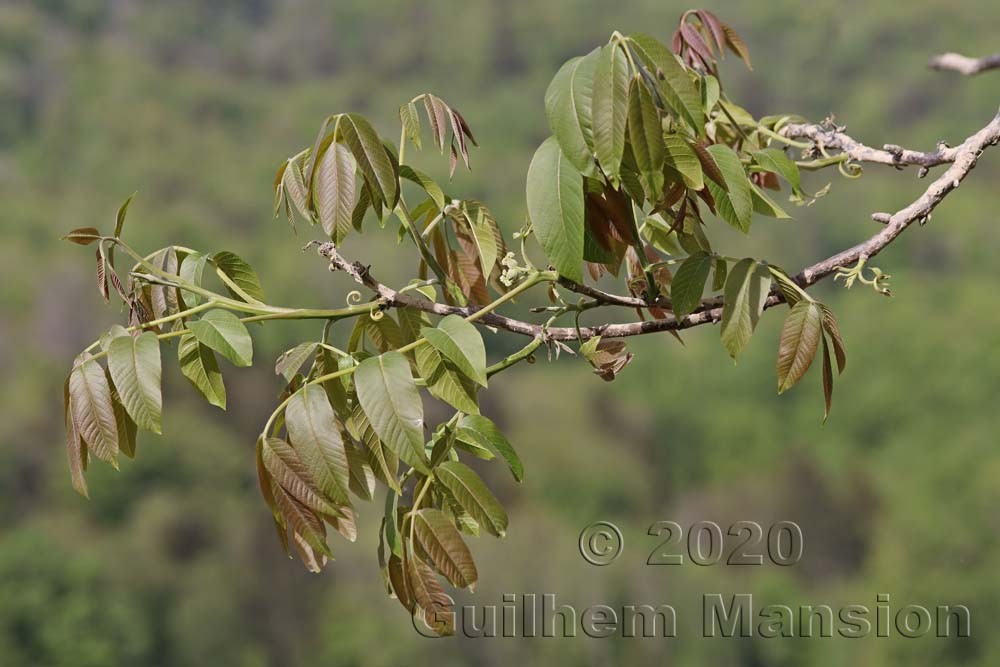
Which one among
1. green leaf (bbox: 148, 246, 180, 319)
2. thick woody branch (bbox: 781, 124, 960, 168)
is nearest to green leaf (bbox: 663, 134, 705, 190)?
thick woody branch (bbox: 781, 124, 960, 168)

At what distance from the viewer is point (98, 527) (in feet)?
131

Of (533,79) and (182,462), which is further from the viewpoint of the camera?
(533,79)

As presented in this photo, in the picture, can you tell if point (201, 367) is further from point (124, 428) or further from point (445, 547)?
point (445, 547)

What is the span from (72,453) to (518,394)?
47084mm

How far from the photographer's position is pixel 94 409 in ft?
5.45

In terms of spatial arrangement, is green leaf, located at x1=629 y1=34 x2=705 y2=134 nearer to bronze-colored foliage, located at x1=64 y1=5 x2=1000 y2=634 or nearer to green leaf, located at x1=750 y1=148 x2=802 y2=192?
bronze-colored foliage, located at x1=64 y1=5 x2=1000 y2=634

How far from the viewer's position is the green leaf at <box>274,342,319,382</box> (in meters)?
1.75

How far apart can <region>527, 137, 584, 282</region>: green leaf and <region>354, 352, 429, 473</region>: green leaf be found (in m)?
0.27

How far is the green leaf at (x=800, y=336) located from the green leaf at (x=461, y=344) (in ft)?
1.56

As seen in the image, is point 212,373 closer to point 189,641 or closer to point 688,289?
point 688,289

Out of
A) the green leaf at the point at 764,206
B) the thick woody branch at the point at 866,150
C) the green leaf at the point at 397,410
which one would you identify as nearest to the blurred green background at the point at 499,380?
the thick woody branch at the point at 866,150

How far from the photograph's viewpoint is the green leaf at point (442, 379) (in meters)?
1.67

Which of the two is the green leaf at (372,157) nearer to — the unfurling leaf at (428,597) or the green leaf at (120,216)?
the green leaf at (120,216)

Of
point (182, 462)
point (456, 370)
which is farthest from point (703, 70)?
point (182, 462)
